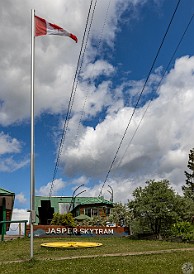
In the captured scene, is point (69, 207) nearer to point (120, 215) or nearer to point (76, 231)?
point (120, 215)

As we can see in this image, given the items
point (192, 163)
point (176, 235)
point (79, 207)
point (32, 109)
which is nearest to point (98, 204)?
point (79, 207)

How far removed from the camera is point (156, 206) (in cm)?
3156

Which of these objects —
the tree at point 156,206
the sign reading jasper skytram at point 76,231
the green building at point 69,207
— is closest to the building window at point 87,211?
the green building at point 69,207

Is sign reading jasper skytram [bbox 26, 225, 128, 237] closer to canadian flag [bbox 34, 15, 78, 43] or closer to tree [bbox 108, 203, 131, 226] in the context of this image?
tree [bbox 108, 203, 131, 226]

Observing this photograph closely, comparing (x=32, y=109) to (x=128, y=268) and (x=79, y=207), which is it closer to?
(x=128, y=268)

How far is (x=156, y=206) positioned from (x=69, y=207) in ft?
121

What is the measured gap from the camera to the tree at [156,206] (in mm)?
31766

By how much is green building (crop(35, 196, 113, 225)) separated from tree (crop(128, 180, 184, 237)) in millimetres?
24822

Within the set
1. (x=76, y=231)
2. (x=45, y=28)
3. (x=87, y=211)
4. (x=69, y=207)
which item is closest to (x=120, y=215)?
(x=76, y=231)

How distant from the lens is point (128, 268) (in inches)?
494

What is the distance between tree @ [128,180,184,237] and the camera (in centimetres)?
3177

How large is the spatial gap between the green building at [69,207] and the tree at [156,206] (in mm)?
24822

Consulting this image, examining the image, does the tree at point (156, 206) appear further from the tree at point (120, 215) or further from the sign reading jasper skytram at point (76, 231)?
the tree at point (120, 215)

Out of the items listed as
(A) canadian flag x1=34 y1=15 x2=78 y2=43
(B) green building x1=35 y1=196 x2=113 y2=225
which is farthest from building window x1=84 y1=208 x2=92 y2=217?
(A) canadian flag x1=34 y1=15 x2=78 y2=43
